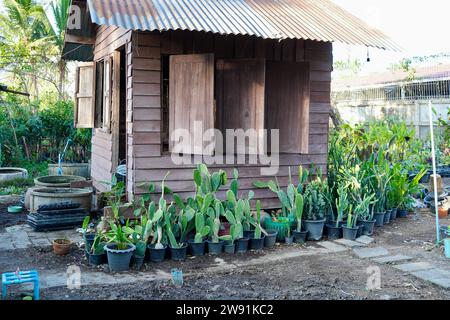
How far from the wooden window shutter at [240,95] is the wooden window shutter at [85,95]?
2623 mm

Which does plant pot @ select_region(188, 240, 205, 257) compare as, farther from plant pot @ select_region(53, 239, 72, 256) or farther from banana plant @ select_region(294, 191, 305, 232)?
plant pot @ select_region(53, 239, 72, 256)

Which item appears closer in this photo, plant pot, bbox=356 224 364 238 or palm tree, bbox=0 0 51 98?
plant pot, bbox=356 224 364 238

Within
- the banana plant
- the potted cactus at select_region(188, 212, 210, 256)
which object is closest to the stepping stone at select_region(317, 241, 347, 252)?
the banana plant

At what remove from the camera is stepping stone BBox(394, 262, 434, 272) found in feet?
17.0

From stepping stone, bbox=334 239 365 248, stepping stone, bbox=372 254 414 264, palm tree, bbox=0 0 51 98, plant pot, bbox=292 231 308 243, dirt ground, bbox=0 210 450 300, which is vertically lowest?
dirt ground, bbox=0 210 450 300

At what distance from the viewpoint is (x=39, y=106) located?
14789 millimetres

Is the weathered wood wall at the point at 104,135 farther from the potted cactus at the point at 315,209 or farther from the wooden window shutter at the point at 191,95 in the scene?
the potted cactus at the point at 315,209

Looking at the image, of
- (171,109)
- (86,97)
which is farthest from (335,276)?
(86,97)

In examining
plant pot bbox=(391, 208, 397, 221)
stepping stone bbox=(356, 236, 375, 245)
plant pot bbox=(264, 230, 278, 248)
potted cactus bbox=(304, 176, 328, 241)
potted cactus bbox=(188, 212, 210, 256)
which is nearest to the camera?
potted cactus bbox=(188, 212, 210, 256)

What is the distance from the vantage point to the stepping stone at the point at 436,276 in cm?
470

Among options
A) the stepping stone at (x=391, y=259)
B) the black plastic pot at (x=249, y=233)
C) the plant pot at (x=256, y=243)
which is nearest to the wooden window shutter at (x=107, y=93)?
the black plastic pot at (x=249, y=233)

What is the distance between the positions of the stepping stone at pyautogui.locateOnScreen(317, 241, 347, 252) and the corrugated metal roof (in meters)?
2.74

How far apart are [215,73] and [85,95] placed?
2.84 m

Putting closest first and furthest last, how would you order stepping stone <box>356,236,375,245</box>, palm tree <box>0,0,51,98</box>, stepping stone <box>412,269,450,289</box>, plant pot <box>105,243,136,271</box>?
1. stepping stone <box>412,269,450,289</box>
2. plant pot <box>105,243,136,271</box>
3. stepping stone <box>356,236,375,245</box>
4. palm tree <box>0,0,51,98</box>
